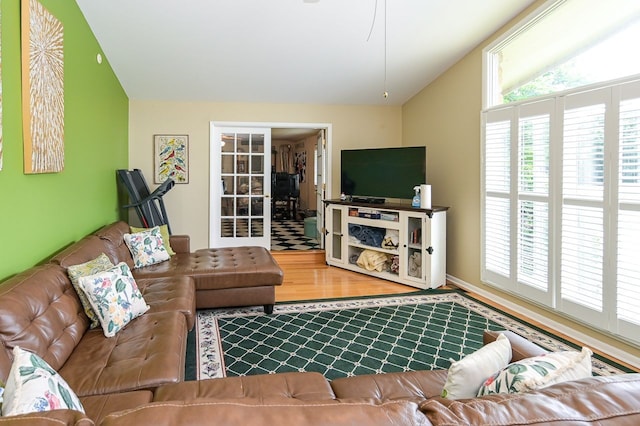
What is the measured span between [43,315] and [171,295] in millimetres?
1004

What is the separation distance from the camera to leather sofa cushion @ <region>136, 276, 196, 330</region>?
2633 millimetres

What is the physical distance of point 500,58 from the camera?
4.14 m

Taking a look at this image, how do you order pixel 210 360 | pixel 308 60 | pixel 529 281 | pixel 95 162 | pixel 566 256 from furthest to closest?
pixel 308 60 < pixel 95 162 < pixel 529 281 < pixel 566 256 < pixel 210 360

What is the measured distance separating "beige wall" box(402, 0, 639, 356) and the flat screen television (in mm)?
388

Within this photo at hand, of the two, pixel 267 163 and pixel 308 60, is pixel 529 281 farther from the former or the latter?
pixel 267 163

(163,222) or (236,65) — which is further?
(163,222)

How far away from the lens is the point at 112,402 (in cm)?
152

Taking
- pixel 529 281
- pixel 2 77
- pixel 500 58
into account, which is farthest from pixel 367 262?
pixel 2 77

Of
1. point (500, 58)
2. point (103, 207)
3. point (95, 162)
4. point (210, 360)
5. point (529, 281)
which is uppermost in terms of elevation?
point (500, 58)

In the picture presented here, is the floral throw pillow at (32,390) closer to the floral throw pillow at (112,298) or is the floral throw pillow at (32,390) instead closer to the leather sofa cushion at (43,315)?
the leather sofa cushion at (43,315)

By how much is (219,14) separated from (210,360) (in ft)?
9.83

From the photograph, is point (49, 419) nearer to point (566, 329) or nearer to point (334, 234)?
point (566, 329)

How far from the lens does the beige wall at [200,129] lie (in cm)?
554

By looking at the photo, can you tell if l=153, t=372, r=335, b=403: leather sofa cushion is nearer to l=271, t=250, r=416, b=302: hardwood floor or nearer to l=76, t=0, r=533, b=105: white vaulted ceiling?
l=271, t=250, r=416, b=302: hardwood floor
